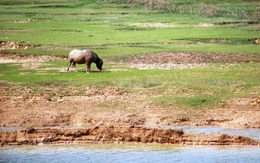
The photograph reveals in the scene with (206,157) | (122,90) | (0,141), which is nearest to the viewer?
(206,157)

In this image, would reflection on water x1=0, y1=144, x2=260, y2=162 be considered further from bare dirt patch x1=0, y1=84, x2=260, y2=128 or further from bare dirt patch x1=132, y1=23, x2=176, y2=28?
bare dirt patch x1=132, y1=23, x2=176, y2=28

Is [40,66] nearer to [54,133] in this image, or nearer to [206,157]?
[54,133]

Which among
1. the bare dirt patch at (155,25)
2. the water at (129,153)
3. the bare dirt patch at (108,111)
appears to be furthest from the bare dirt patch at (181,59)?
the bare dirt patch at (155,25)

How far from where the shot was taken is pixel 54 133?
18.8m

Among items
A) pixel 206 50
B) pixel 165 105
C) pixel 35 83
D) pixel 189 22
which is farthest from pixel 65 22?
pixel 165 105

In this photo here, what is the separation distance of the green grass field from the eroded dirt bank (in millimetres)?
3700

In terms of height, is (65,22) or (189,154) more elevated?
(65,22)

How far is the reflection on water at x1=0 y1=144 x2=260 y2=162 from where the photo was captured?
1634 centimetres

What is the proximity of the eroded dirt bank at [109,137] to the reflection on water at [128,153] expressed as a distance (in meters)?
A: 0.30

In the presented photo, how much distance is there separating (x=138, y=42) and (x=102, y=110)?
2046 centimetres

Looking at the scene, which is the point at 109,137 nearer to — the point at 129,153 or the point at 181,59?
the point at 129,153

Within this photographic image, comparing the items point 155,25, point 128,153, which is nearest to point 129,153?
point 128,153

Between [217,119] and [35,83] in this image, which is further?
[35,83]

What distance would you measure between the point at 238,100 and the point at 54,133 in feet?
21.5
